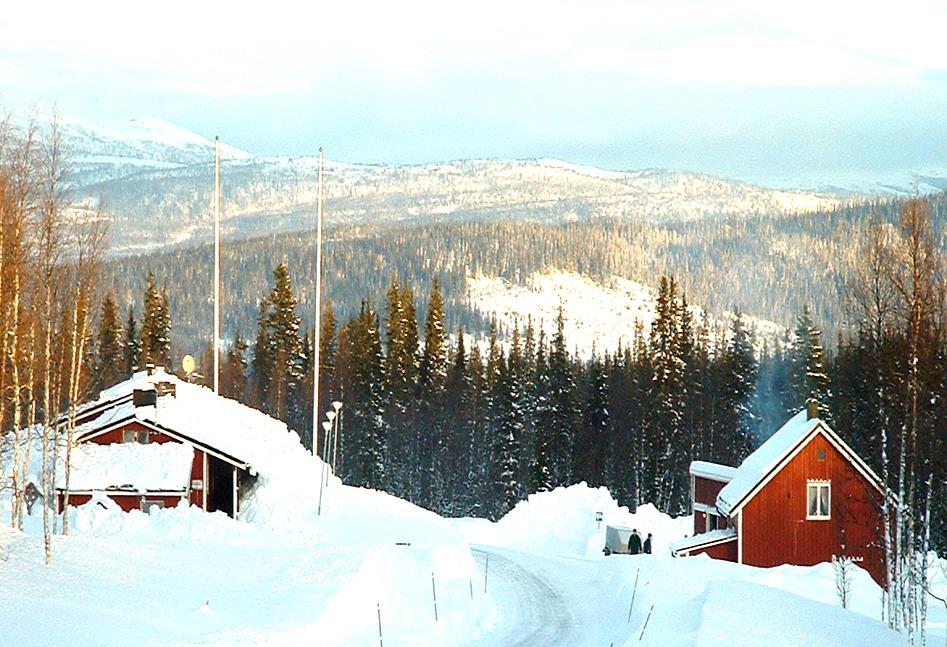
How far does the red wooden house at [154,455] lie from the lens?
4012cm

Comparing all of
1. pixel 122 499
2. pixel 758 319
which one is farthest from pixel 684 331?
pixel 758 319

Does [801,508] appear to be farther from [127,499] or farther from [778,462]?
[127,499]

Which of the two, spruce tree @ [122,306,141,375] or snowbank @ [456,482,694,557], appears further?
spruce tree @ [122,306,141,375]

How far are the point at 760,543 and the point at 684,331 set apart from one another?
34797 mm

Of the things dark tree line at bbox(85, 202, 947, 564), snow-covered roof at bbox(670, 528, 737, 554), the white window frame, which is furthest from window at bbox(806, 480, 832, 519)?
the white window frame

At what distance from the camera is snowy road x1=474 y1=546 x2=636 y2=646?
2309 centimetres

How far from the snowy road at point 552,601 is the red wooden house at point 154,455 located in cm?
1015

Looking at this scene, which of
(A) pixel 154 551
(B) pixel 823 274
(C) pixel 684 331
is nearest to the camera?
(A) pixel 154 551

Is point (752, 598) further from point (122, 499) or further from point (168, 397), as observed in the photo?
point (168, 397)

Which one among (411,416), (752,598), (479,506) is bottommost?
(479,506)

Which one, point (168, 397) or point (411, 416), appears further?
point (411, 416)

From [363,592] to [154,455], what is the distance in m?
19.6

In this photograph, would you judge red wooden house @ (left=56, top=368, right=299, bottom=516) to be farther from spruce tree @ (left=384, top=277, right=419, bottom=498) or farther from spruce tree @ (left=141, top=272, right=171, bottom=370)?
spruce tree @ (left=384, top=277, right=419, bottom=498)

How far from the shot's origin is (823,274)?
6658 inches
